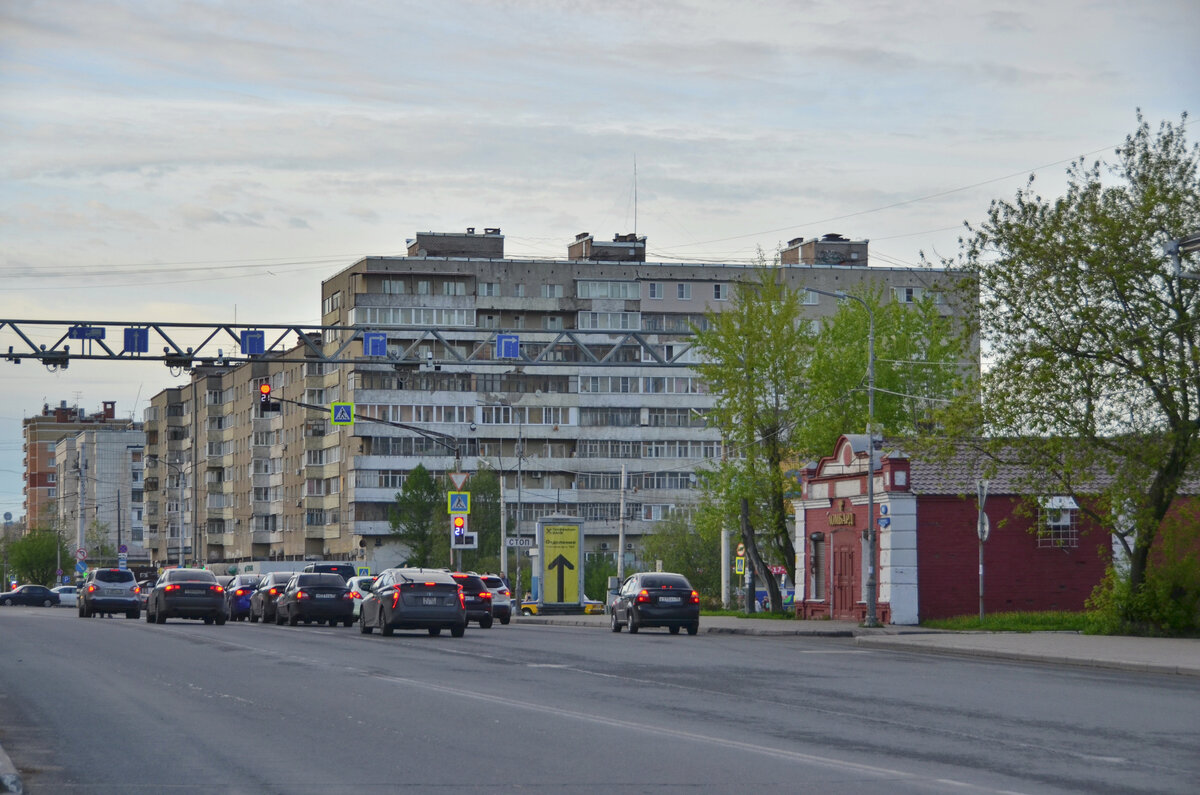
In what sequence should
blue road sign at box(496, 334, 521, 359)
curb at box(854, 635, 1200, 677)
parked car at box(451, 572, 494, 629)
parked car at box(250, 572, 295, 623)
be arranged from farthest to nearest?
parked car at box(250, 572, 295, 623) → blue road sign at box(496, 334, 521, 359) → parked car at box(451, 572, 494, 629) → curb at box(854, 635, 1200, 677)

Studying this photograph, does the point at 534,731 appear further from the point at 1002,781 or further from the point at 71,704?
the point at 71,704

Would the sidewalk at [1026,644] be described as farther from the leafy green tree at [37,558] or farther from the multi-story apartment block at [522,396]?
the leafy green tree at [37,558]

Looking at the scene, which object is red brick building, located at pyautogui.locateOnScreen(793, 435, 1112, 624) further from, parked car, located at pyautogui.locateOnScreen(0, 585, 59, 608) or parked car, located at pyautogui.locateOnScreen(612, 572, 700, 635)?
parked car, located at pyautogui.locateOnScreen(0, 585, 59, 608)

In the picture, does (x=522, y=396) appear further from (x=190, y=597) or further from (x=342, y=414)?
(x=190, y=597)

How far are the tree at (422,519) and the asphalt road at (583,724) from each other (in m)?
77.2

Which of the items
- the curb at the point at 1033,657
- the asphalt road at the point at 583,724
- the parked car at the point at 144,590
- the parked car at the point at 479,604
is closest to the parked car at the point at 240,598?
the parked car at the point at 144,590

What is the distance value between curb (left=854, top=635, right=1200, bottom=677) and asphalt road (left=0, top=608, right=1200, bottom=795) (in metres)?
0.92

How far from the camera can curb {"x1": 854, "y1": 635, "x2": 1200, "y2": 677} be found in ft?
85.8

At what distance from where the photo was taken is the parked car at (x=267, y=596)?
171 feet

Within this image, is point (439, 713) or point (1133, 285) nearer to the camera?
point (439, 713)

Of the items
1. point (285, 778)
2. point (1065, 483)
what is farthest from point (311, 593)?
point (285, 778)

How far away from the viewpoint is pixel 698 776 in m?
12.4

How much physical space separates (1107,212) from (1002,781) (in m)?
26.9

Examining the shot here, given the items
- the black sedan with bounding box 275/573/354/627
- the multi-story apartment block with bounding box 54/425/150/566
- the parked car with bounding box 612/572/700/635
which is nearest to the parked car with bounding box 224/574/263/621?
the black sedan with bounding box 275/573/354/627
